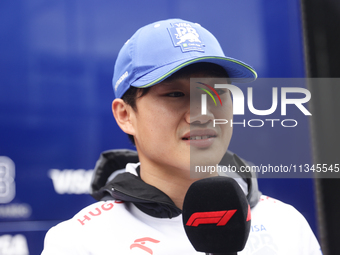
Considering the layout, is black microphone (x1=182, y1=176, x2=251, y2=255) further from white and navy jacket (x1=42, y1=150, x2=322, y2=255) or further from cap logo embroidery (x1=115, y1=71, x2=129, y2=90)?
cap logo embroidery (x1=115, y1=71, x2=129, y2=90)

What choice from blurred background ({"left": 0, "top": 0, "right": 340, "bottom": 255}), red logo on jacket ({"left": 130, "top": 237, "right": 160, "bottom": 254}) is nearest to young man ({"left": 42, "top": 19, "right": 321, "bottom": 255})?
red logo on jacket ({"left": 130, "top": 237, "right": 160, "bottom": 254})

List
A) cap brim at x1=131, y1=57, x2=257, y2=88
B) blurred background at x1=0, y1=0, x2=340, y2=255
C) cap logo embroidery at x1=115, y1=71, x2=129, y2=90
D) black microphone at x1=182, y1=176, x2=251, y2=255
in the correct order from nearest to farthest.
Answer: black microphone at x1=182, y1=176, x2=251, y2=255
cap brim at x1=131, y1=57, x2=257, y2=88
cap logo embroidery at x1=115, y1=71, x2=129, y2=90
blurred background at x1=0, y1=0, x2=340, y2=255

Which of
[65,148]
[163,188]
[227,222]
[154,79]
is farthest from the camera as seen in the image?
[65,148]

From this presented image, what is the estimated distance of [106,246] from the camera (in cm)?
96

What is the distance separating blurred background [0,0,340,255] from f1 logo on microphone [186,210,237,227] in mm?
1008

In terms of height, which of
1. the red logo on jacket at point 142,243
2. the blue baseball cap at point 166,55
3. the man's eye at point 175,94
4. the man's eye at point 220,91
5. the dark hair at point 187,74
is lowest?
the red logo on jacket at point 142,243

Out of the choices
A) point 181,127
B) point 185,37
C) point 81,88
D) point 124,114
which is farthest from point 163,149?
point 81,88

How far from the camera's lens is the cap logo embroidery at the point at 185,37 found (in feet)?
3.18

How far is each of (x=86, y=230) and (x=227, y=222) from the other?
0.57 metres

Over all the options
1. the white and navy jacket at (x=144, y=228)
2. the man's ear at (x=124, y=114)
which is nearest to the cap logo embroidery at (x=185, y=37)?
the man's ear at (x=124, y=114)

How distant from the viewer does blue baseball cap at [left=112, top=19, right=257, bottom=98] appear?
94 centimetres

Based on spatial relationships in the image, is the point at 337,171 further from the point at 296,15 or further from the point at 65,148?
the point at 65,148

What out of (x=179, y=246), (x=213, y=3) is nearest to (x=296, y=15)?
(x=213, y=3)

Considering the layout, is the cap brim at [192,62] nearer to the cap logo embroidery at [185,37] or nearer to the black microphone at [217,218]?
the cap logo embroidery at [185,37]
